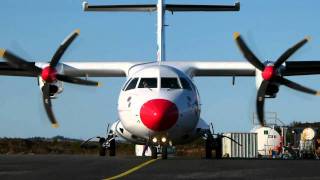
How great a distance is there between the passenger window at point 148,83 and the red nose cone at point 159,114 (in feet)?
4.48

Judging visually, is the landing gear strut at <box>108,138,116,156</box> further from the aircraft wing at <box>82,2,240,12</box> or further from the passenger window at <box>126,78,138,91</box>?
the aircraft wing at <box>82,2,240,12</box>

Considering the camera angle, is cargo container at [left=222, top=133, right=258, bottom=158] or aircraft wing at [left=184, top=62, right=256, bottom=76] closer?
aircraft wing at [left=184, top=62, right=256, bottom=76]

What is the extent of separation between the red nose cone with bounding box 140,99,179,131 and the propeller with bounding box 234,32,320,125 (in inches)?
163

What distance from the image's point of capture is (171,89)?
61.9 feet

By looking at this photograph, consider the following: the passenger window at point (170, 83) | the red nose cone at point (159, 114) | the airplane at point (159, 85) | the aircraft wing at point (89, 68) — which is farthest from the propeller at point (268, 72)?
the aircraft wing at point (89, 68)

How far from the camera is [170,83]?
19281mm

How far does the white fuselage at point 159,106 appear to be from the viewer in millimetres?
17344

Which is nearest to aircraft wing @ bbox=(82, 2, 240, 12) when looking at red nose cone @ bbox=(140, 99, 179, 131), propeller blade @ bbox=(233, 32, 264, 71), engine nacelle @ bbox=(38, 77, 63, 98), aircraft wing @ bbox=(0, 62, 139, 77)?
aircraft wing @ bbox=(0, 62, 139, 77)

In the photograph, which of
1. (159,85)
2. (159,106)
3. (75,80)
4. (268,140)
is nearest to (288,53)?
(159,85)

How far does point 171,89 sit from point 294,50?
4995 mm

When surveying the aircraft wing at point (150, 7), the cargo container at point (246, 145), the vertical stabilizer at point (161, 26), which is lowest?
the cargo container at point (246, 145)

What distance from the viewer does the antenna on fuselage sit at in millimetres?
27547

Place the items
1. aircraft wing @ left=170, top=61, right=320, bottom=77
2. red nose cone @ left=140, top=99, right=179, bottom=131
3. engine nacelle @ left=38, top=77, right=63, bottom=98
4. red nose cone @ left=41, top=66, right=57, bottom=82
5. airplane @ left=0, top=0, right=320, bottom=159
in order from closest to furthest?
red nose cone @ left=140, top=99, right=179, bottom=131, airplane @ left=0, top=0, right=320, bottom=159, red nose cone @ left=41, top=66, right=57, bottom=82, engine nacelle @ left=38, top=77, right=63, bottom=98, aircraft wing @ left=170, top=61, right=320, bottom=77

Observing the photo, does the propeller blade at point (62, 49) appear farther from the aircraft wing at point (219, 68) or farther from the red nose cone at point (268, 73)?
the red nose cone at point (268, 73)
